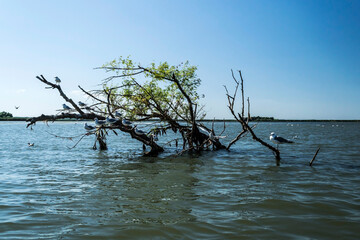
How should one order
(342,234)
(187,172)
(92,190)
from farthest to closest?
(187,172), (92,190), (342,234)

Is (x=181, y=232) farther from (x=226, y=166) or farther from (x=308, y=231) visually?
(x=226, y=166)

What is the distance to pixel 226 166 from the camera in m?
12.8

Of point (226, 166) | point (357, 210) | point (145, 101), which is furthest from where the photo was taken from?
point (145, 101)

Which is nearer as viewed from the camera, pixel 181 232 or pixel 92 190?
pixel 181 232

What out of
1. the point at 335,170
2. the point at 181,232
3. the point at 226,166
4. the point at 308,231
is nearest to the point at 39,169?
the point at 226,166

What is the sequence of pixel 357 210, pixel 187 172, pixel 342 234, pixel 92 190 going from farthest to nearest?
1. pixel 187 172
2. pixel 92 190
3. pixel 357 210
4. pixel 342 234

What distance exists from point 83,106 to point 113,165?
4568mm

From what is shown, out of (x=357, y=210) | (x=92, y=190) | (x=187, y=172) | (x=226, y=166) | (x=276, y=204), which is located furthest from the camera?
(x=226, y=166)

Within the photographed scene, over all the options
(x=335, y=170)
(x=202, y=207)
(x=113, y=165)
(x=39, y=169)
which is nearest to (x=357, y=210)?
(x=202, y=207)

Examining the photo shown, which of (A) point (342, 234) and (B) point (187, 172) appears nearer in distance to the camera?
(A) point (342, 234)

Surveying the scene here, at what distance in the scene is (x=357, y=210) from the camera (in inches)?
258

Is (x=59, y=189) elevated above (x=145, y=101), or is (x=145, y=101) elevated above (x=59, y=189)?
(x=145, y=101)

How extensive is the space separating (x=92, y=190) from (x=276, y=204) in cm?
498

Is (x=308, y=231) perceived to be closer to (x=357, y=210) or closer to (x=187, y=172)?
(x=357, y=210)
